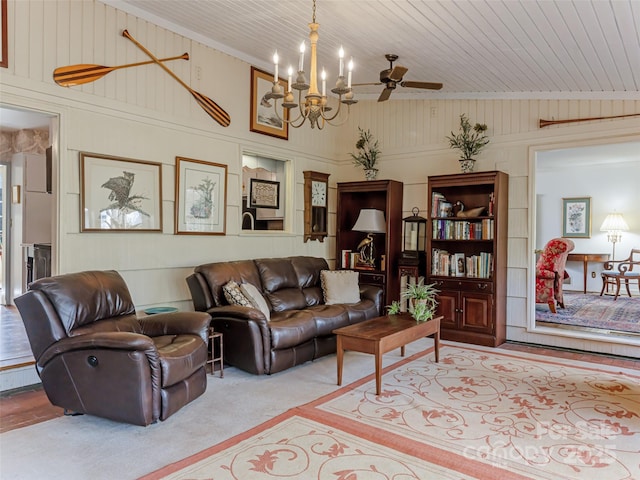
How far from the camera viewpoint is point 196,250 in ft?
15.6

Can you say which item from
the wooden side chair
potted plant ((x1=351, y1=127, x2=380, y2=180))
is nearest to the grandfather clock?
potted plant ((x1=351, y1=127, x2=380, y2=180))

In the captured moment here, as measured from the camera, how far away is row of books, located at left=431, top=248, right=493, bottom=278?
5.28 m

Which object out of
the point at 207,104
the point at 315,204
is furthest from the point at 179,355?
the point at 315,204

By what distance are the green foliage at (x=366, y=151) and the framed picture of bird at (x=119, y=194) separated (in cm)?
294

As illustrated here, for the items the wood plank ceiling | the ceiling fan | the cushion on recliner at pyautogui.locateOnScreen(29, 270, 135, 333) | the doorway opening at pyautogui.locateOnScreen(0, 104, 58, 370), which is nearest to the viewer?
the cushion on recliner at pyautogui.locateOnScreen(29, 270, 135, 333)

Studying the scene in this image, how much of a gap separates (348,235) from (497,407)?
3.66 m

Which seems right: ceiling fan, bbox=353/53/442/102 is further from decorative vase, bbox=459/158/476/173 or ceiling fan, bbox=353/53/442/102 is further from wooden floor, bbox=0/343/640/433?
wooden floor, bbox=0/343/640/433

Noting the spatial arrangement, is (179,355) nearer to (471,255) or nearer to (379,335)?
(379,335)

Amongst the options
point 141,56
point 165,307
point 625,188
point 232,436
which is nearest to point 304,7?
point 141,56

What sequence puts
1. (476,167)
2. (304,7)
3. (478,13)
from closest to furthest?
(478,13) < (304,7) < (476,167)

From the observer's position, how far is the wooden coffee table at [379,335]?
355 cm

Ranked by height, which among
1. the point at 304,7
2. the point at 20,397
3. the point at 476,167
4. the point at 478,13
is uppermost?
the point at 304,7

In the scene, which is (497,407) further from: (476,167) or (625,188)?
(625,188)

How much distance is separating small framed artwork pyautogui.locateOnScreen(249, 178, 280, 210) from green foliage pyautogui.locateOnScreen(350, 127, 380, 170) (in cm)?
127
